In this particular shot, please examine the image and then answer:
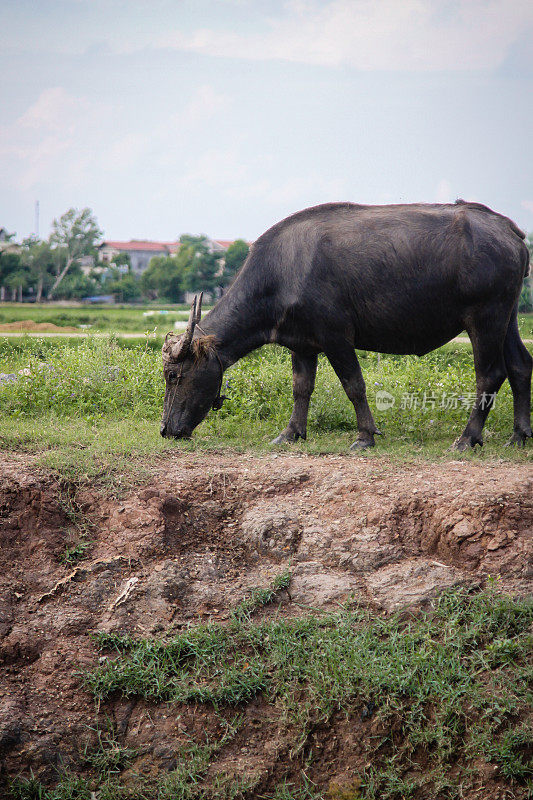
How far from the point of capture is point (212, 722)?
360cm

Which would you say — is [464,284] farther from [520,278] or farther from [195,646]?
[195,646]

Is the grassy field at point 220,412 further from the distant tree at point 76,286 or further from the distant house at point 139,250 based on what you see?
the distant house at point 139,250

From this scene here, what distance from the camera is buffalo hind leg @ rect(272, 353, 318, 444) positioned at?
605 cm

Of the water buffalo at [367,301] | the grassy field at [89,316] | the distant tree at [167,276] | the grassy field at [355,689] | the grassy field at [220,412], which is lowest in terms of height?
the grassy field at [355,689]

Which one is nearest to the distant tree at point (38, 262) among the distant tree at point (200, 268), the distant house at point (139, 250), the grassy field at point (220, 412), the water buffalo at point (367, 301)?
the distant tree at point (200, 268)

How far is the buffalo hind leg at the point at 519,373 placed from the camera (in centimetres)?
586

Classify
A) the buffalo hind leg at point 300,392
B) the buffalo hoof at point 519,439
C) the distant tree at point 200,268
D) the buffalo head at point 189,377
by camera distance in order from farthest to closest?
the distant tree at point 200,268, the buffalo hind leg at point 300,392, the buffalo hoof at point 519,439, the buffalo head at point 189,377

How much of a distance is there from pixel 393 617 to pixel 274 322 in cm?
266

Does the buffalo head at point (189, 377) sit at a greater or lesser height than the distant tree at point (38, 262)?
lesser

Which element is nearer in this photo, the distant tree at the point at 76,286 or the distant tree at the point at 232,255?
the distant tree at the point at 232,255

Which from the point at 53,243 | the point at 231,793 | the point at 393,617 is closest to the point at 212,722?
the point at 231,793

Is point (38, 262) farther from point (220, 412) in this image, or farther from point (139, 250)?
point (220, 412)

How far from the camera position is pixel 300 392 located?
240 inches

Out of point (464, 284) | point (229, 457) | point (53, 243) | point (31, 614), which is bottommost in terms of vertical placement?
point (31, 614)
